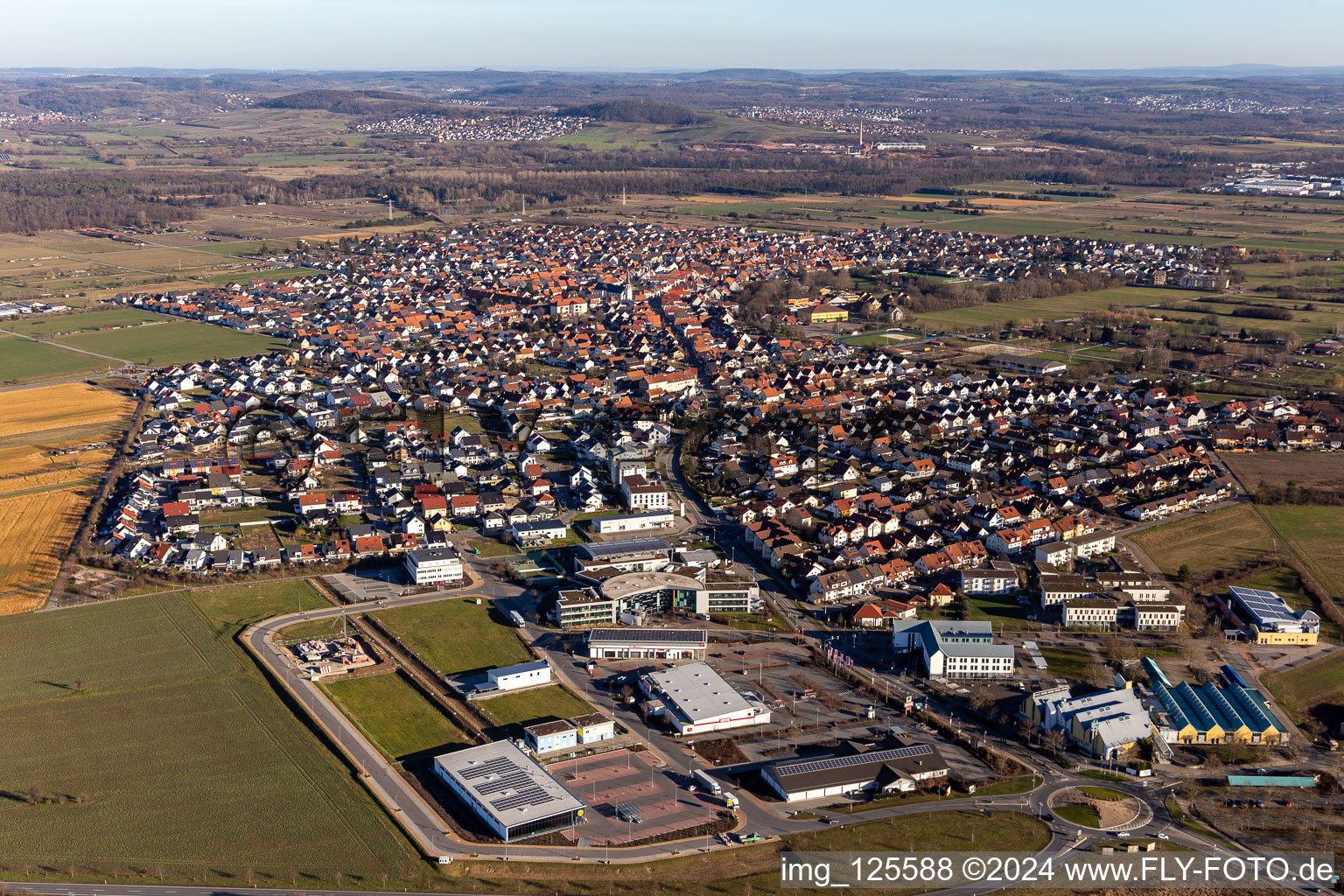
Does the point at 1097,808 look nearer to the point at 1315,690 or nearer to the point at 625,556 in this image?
the point at 1315,690

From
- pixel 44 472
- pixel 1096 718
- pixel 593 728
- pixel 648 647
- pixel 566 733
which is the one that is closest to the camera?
pixel 566 733

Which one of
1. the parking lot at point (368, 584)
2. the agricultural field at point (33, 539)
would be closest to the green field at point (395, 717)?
the parking lot at point (368, 584)

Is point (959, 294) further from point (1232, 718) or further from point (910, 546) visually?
point (1232, 718)

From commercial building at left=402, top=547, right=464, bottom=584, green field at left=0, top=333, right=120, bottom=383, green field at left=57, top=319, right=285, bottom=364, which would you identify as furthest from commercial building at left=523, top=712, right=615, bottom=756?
green field at left=0, top=333, right=120, bottom=383

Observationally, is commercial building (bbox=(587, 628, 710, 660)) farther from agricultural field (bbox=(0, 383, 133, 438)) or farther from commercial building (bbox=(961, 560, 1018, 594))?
agricultural field (bbox=(0, 383, 133, 438))

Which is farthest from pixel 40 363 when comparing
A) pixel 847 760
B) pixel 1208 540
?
pixel 1208 540

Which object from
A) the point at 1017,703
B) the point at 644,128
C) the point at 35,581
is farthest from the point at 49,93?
the point at 1017,703
